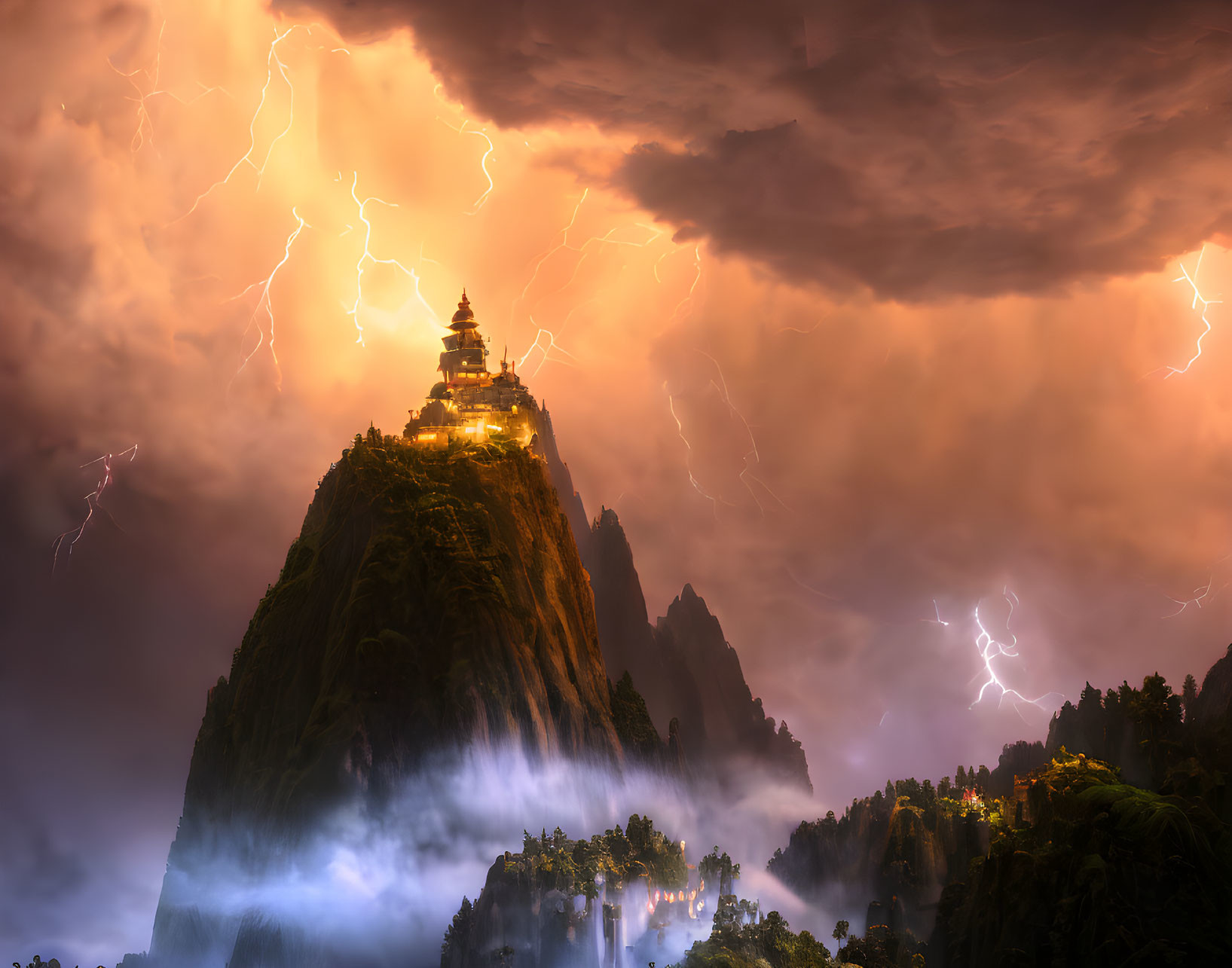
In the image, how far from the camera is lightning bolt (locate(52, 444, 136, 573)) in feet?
289

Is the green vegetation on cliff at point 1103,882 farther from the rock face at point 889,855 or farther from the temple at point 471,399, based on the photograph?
the temple at point 471,399

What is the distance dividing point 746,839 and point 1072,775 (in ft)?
182

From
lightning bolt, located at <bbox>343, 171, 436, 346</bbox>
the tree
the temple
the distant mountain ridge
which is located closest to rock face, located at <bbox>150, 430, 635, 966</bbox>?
the distant mountain ridge

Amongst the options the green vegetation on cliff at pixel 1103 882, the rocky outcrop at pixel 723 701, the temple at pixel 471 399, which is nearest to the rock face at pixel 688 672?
the rocky outcrop at pixel 723 701

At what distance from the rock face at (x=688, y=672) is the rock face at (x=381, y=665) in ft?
150

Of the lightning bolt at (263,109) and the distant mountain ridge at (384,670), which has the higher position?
the lightning bolt at (263,109)

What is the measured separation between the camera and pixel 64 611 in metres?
95.0

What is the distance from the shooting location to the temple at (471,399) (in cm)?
7962

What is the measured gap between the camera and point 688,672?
128750mm

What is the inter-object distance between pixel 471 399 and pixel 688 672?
2338 inches

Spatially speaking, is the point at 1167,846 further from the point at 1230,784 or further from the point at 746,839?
the point at 746,839

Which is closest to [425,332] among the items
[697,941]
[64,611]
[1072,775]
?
[64,611]

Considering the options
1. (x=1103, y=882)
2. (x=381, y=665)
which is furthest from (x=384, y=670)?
(x=1103, y=882)

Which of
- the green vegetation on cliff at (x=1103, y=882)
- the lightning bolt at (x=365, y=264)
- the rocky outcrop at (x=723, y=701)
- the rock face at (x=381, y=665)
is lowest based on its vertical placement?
the green vegetation on cliff at (x=1103, y=882)
